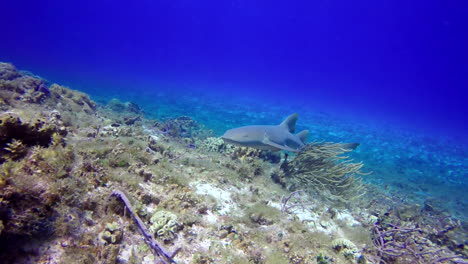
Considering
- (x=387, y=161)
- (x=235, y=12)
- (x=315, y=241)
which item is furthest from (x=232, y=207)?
(x=235, y=12)

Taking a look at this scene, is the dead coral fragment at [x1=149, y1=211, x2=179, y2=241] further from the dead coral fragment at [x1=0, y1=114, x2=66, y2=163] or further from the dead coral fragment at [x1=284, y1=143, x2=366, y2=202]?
the dead coral fragment at [x1=284, y1=143, x2=366, y2=202]

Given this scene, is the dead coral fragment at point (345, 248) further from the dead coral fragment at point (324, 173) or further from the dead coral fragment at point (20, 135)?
the dead coral fragment at point (20, 135)

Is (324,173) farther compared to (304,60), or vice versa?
(304,60)

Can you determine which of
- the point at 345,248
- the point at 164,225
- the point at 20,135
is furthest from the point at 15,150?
the point at 345,248

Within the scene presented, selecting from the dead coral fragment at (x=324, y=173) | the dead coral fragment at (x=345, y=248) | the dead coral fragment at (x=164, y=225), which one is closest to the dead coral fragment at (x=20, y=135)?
the dead coral fragment at (x=164, y=225)

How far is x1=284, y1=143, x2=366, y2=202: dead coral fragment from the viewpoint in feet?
21.4

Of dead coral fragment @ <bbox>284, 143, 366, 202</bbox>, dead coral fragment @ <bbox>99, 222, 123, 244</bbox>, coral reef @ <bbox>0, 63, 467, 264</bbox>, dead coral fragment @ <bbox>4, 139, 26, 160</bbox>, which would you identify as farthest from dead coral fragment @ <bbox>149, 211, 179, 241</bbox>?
dead coral fragment @ <bbox>284, 143, 366, 202</bbox>

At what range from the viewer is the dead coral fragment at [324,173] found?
257 inches

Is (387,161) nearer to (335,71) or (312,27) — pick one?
(335,71)

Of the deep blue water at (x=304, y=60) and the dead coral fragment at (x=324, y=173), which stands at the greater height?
the deep blue water at (x=304, y=60)

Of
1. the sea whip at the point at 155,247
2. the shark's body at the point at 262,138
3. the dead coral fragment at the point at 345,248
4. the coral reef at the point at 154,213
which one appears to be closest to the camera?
the coral reef at the point at 154,213

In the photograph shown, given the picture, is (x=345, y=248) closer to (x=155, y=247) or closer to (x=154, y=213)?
(x=155, y=247)

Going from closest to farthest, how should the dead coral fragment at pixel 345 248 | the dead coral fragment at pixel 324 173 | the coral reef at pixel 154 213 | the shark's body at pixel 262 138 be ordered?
the coral reef at pixel 154 213 → the dead coral fragment at pixel 345 248 → the dead coral fragment at pixel 324 173 → the shark's body at pixel 262 138

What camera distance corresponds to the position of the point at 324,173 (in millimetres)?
6801
